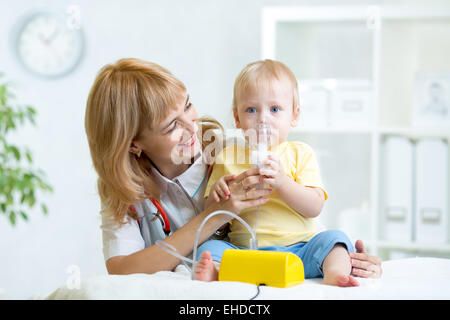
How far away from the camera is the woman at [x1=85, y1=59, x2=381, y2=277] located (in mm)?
1138

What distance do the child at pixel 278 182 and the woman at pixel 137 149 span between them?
71 mm

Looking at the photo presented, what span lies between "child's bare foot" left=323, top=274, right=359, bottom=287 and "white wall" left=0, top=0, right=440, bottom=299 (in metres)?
2.07

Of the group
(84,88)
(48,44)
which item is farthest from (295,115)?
(48,44)

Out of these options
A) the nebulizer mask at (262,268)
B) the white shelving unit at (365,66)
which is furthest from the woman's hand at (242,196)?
the white shelving unit at (365,66)

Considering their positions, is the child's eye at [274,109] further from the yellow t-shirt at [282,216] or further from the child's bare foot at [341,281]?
the child's bare foot at [341,281]

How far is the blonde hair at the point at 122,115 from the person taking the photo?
118cm

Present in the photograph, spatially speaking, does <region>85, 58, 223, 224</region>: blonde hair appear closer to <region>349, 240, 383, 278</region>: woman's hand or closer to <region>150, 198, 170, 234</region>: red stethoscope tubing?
<region>150, 198, 170, 234</region>: red stethoscope tubing

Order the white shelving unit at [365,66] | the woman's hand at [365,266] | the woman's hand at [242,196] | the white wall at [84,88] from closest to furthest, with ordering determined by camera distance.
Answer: the woman's hand at [365,266] < the woman's hand at [242,196] < the white shelving unit at [365,66] < the white wall at [84,88]

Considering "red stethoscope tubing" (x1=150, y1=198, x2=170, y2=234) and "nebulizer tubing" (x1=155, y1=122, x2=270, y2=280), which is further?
"red stethoscope tubing" (x1=150, y1=198, x2=170, y2=234)

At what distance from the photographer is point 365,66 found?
271cm

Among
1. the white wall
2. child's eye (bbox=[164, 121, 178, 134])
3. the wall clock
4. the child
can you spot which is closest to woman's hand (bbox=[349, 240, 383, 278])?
the child

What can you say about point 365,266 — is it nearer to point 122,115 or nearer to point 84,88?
point 122,115

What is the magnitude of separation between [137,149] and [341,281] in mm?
627
